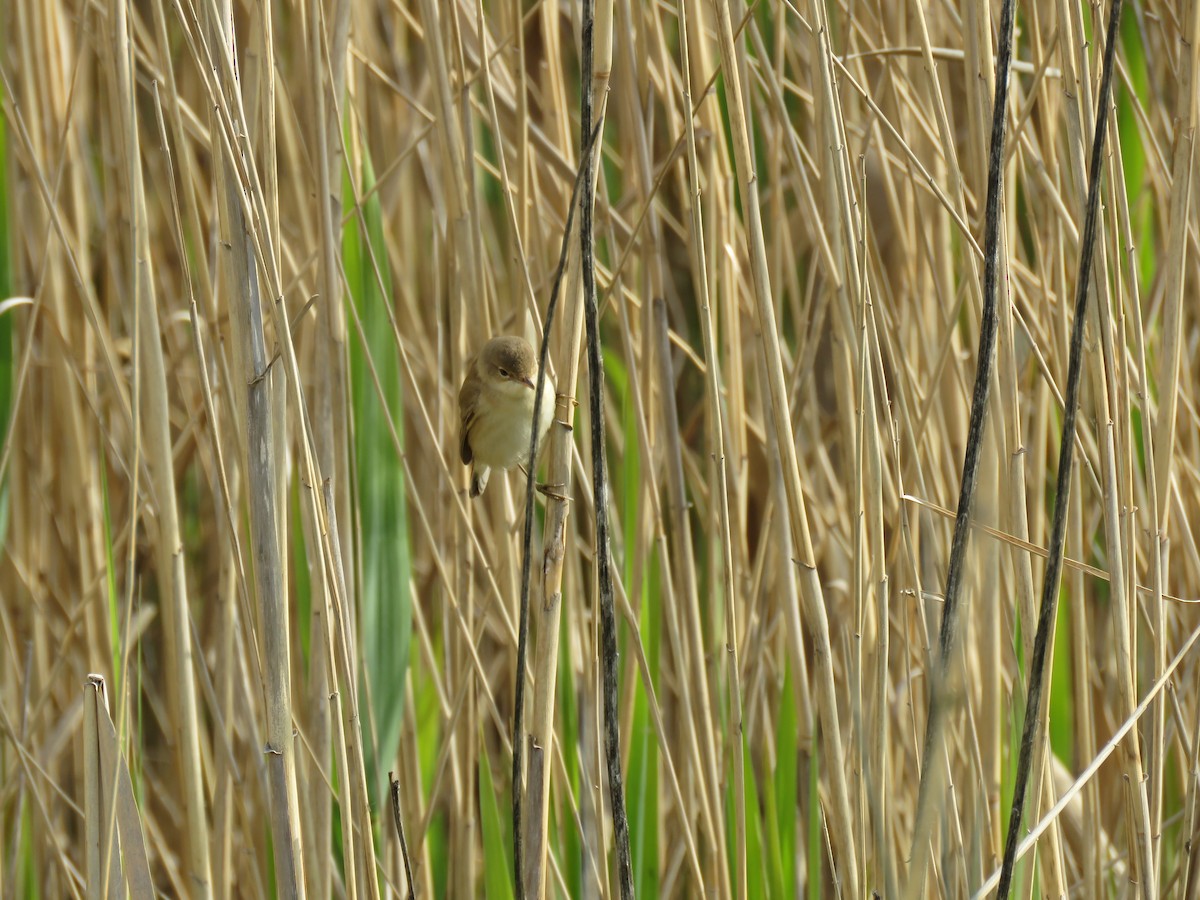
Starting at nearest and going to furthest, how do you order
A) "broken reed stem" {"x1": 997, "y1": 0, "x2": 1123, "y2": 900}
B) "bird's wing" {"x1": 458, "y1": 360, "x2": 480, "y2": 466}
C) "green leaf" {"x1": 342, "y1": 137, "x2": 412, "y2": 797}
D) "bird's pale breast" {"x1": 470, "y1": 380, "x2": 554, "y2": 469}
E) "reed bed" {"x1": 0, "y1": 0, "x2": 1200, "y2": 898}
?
1. "broken reed stem" {"x1": 997, "y1": 0, "x2": 1123, "y2": 900}
2. "reed bed" {"x1": 0, "y1": 0, "x2": 1200, "y2": 898}
3. "green leaf" {"x1": 342, "y1": 137, "x2": 412, "y2": 797}
4. "bird's pale breast" {"x1": 470, "y1": 380, "x2": 554, "y2": 469}
5. "bird's wing" {"x1": 458, "y1": 360, "x2": 480, "y2": 466}

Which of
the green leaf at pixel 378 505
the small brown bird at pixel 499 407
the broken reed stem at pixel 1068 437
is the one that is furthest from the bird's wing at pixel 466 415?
the broken reed stem at pixel 1068 437

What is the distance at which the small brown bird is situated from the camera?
196 cm

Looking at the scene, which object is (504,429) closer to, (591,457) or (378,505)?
(378,505)

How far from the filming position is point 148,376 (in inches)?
57.3

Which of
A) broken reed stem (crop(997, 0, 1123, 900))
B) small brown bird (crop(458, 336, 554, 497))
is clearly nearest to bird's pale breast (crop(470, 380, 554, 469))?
small brown bird (crop(458, 336, 554, 497))

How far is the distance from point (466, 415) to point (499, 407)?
90mm

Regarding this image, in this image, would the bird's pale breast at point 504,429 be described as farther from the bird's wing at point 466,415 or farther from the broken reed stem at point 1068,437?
the broken reed stem at point 1068,437

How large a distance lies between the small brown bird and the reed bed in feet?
0.20

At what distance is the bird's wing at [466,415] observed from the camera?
2078 mm

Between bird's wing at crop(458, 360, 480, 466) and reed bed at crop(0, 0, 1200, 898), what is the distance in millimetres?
50

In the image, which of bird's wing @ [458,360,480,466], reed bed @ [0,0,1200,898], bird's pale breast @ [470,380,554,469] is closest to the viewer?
reed bed @ [0,0,1200,898]

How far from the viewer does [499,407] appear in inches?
82.0

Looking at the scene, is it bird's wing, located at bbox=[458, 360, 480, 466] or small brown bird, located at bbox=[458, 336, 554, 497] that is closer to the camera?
small brown bird, located at bbox=[458, 336, 554, 497]

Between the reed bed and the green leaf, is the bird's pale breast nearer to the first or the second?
the reed bed
